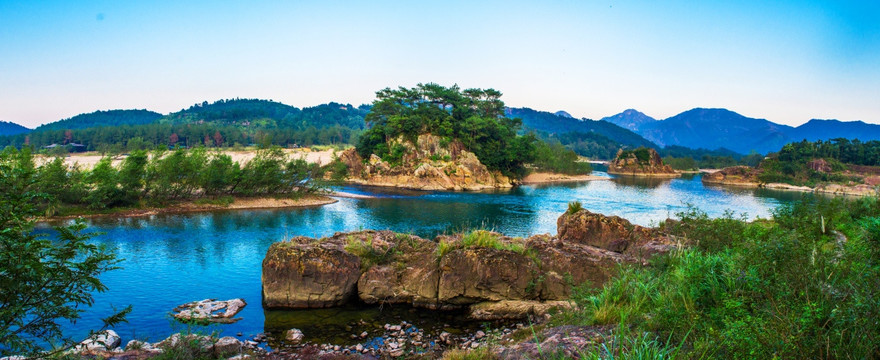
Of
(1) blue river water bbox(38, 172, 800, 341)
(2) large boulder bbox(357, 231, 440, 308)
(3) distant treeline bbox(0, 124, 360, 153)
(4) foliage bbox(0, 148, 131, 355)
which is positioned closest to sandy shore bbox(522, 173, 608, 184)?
(1) blue river water bbox(38, 172, 800, 341)

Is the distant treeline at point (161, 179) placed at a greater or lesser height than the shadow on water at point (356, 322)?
greater

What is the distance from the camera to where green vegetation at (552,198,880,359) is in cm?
411

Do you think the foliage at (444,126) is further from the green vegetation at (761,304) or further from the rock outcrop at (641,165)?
the green vegetation at (761,304)

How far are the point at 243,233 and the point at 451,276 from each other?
17.8m

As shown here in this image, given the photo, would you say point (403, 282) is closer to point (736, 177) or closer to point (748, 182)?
point (748, 182)

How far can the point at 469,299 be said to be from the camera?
1390cm

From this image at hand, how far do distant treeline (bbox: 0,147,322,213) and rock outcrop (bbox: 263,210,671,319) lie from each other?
22.1 m

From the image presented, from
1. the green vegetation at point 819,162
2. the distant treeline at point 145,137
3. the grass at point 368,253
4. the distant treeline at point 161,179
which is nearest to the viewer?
the grass at point 368,253

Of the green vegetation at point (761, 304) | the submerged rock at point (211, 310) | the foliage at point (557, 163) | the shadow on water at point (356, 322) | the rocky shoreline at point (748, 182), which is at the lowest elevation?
the shadow on water at point (356, 322)

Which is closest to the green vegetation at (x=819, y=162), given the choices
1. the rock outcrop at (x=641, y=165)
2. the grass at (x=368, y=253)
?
the rock outcrop at (x=641, y=165)

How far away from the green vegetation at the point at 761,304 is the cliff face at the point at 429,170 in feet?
185

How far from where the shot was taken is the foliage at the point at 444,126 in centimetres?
7506

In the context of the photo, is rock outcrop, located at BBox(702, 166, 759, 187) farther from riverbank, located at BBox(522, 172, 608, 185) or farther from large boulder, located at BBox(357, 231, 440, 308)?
large boulder, located at BBox(357, 231, 440, 308)

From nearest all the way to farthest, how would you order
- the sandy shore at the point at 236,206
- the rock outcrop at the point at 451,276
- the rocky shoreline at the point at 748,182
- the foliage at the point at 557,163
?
the rock outcrop at the point at 451,276 < the sandy shore at the point at 236,206 < the rocky shoreline at the point at 748,182 < the foliage at the point at 557,163
